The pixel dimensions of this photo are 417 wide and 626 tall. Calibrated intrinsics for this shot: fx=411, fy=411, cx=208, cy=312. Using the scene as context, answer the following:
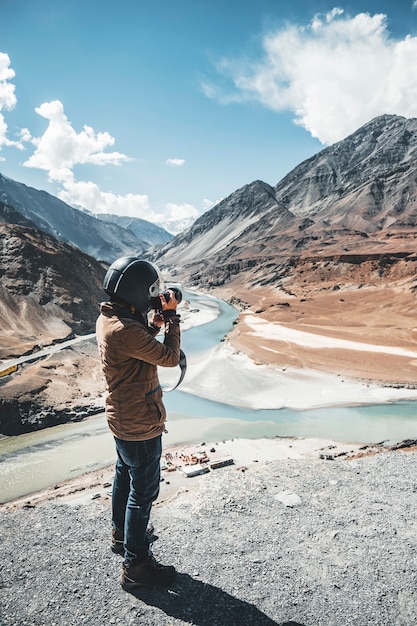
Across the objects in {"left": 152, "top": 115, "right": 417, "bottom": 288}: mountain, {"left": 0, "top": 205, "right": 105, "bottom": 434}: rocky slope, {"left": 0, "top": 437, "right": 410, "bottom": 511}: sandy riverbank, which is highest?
{"left": 152, "top": 115, "right": 417, "bottom": 288}: mountain

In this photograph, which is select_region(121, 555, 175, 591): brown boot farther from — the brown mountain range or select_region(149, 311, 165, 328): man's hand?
the brown mountain range

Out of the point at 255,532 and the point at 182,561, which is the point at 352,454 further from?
the point at 182,561

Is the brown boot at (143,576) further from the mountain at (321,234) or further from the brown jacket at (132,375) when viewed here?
the mountain at (321,234)

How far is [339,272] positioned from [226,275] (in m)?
43.7

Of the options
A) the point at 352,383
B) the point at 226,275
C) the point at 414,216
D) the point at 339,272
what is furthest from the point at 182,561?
the point at 414,216

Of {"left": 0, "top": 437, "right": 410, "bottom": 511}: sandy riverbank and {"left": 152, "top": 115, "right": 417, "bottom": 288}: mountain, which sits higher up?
{"left": 152, "top": 115, "right": 417, "bottom": 288}: mountain

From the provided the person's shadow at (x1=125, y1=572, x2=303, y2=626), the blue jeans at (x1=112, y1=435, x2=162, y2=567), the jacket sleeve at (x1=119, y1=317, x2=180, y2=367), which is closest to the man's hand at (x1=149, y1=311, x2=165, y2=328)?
the jacket sleeve at (x1=119, y1=317, x2=180, y2=367)

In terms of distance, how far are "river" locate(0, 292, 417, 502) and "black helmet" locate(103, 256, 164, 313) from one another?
14690 mm

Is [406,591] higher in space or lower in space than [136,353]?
lower

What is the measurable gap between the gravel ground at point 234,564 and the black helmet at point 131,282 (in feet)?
10.2

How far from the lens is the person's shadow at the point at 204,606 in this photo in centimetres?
410

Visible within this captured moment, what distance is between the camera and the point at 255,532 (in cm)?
604

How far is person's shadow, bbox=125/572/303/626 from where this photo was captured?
4102 millimetres

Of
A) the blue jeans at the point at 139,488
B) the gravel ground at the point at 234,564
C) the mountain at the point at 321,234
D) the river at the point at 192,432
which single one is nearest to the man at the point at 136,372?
the blue jeans at the point at 139,488
